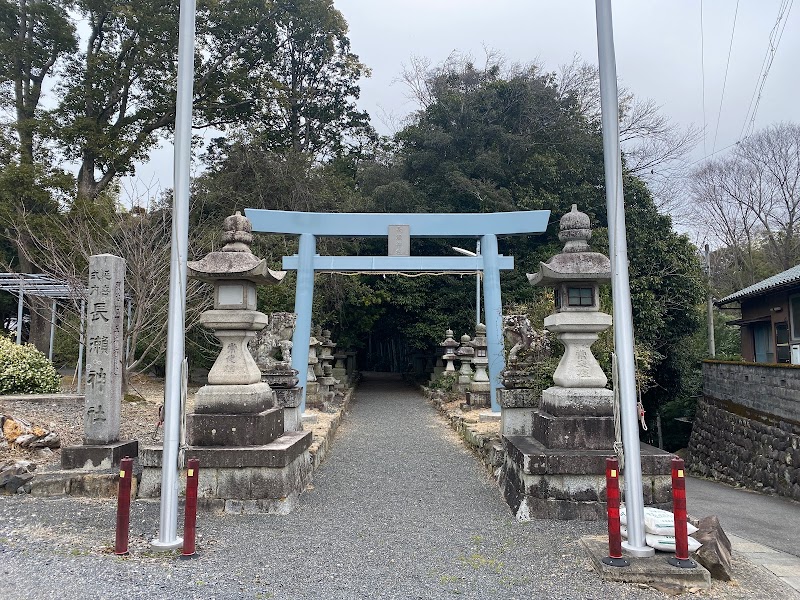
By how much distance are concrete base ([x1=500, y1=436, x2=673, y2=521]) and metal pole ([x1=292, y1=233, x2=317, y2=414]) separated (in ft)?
19.0

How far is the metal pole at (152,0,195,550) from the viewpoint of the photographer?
3664 millimetres

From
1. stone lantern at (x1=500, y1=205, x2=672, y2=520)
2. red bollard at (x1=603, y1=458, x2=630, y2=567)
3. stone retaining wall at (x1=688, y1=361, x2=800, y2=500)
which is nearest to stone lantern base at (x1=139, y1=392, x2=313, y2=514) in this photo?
stone lantern at (x1=500, y1=205, x2=672, y2=520)

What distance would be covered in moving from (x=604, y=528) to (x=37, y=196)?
16036 millimetres

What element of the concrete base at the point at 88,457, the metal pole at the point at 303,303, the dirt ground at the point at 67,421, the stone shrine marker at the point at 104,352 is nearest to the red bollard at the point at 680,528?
the dirt ground at the point at 67,421

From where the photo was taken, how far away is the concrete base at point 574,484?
4.47 metres

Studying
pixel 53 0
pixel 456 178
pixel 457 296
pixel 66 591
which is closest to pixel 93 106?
pixel 53 0

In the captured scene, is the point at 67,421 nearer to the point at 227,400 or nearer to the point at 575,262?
the point at 227,400

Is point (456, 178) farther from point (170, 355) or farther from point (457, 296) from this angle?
point (170, 355)

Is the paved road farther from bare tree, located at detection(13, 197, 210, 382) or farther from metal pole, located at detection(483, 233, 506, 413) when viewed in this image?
bare tree, located at detection(13, 197, 210, 382)

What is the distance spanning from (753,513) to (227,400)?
789 centimetres

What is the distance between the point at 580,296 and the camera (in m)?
5.09

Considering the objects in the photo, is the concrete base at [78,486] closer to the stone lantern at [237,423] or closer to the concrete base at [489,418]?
the stone lantern at [237,423]

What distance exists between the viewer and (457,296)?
60.4ft

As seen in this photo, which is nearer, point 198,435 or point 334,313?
point 198,435
